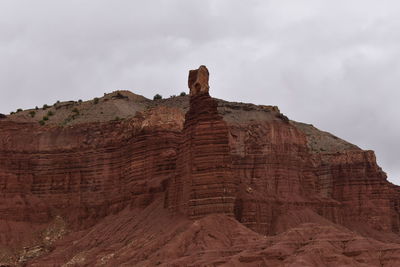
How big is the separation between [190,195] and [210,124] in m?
6.43

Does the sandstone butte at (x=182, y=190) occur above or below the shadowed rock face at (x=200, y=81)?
below

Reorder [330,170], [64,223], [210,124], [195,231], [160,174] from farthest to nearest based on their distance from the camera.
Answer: [330,170] → [64,223] → [160,174] → [210,124] → [195,231]

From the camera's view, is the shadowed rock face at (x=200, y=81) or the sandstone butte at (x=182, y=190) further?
the shadowed rock face at (x=200, y=81)

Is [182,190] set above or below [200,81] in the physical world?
below

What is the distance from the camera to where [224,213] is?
70.0m

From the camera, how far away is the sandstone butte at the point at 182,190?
2581 inches

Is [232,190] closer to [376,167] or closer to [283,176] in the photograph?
[283,176]

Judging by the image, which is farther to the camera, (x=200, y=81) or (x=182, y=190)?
(x=200, y=81)

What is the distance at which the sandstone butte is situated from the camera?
65.6 metres

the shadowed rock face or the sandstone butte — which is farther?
the shadowed rock face

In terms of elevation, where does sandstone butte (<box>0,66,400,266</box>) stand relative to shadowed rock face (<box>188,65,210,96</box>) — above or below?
below

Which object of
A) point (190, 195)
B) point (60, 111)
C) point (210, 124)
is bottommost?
point (190, 195)

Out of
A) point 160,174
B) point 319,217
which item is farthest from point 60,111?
point 319,217

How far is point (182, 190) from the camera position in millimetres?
74188
